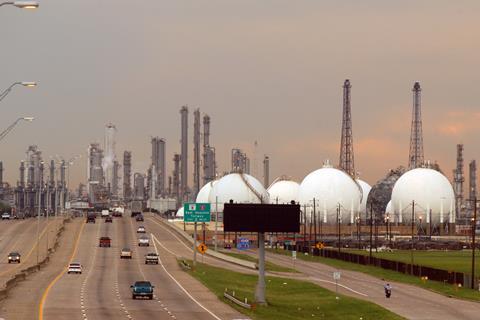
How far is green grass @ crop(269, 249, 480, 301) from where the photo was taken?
3657 inches

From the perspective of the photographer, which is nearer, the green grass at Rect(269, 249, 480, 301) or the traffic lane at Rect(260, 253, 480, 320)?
the traffic lane at Rect(260, 253, 480, 320)

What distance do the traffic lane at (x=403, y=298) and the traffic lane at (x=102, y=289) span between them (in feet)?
61.4

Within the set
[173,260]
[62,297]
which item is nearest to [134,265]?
[173,260]

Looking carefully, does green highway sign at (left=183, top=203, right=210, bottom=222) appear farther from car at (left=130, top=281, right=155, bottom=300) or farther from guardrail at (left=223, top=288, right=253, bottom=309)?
car at (left=130, top=281, right=155, bottom=300)

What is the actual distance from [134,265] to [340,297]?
36937 mm

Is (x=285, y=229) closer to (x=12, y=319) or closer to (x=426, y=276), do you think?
(x=12, y=319)

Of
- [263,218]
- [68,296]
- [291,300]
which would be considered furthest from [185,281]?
[263,218]

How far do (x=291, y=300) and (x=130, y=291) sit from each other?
11678mm

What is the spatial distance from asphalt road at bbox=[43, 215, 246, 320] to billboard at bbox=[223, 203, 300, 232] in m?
5.24

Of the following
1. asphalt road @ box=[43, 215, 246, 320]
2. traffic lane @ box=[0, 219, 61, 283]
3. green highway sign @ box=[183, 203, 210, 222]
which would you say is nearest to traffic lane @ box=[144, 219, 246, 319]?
asphalt road @ box=[43, 215, 246, 320]

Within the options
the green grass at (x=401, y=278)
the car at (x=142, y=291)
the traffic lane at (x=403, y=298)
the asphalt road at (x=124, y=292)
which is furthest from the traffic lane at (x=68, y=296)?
the green grass at (x=401, y=278)

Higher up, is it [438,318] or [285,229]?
[285,229]

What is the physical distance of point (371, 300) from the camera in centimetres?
8562

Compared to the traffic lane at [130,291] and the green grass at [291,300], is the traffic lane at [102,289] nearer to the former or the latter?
the traffic lane at [130,291]
